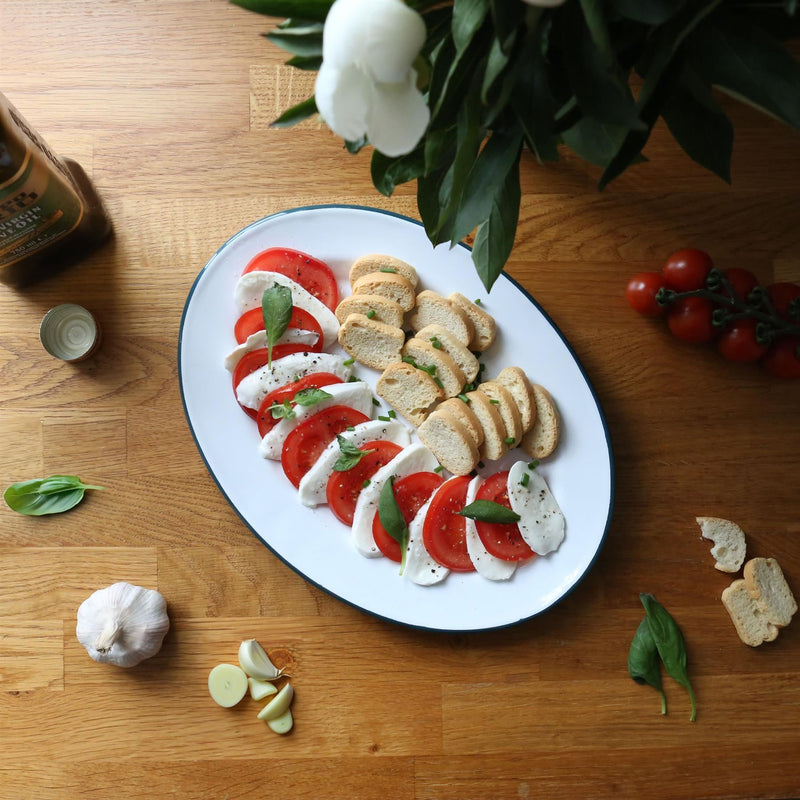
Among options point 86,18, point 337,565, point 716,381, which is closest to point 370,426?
point 337,565

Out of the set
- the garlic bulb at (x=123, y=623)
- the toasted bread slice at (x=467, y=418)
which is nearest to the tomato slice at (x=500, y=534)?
the toasted bread slice at (x=467, y=418)

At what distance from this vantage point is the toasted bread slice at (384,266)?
5.38 ft

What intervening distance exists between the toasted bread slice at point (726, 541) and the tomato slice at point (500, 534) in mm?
434

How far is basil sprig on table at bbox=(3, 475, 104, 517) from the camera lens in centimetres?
170

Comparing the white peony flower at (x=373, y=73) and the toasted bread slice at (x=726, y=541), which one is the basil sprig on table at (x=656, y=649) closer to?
the toasted bread slice at (x=726, y=541)

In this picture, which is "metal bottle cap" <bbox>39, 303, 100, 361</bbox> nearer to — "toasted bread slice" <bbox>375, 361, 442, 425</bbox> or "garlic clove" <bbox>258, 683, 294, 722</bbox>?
"toasted bread slice" <bbox>375, 361, 442, 425</bbox>

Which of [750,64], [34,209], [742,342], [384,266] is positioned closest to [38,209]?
[34,209]

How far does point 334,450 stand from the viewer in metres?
1.63

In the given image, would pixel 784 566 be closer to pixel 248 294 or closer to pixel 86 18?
pixel 248 294

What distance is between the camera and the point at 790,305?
163 centimetres

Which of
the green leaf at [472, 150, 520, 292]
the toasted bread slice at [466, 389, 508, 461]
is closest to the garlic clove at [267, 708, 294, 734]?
the toasted bread slice at [466, 389, 508, 461]

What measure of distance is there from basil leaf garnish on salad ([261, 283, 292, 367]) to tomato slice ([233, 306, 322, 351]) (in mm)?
48

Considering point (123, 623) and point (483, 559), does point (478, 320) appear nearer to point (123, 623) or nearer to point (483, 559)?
point (483, 559)

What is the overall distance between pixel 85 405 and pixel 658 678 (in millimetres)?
1504
